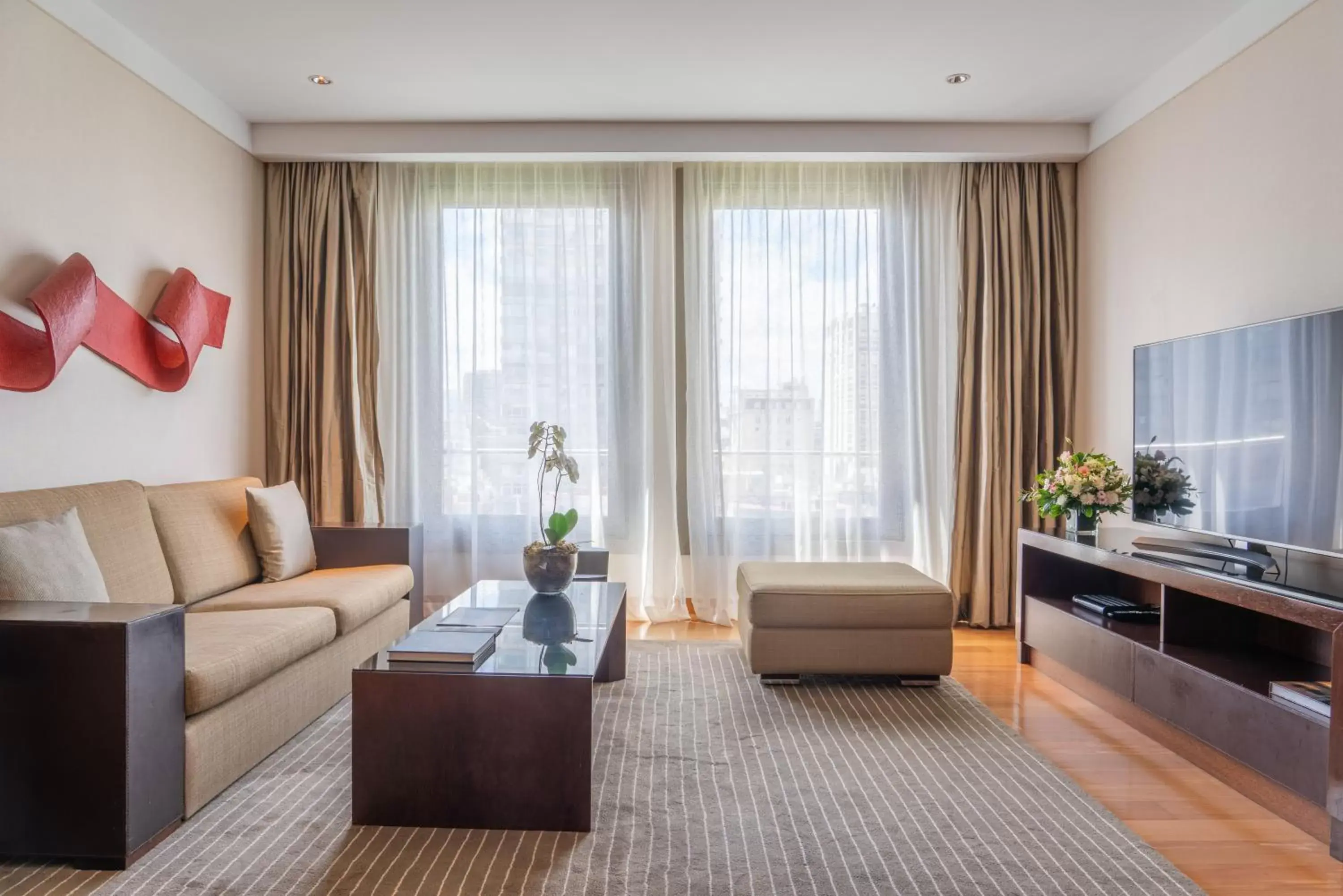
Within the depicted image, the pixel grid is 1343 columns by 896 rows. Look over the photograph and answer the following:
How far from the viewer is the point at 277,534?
3.58 meters

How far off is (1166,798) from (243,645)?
2.67 m

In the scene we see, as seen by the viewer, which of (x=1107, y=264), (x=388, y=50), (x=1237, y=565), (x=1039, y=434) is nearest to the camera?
(x=1237, y=565)

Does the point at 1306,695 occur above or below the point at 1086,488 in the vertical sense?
below

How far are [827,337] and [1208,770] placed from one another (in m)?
2.74

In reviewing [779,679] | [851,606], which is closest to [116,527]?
→ [779,679]

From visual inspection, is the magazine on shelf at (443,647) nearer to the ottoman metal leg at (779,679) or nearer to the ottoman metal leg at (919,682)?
the ottoman metal leg at (779,679)

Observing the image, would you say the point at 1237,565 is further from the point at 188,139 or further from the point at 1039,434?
the point at 188,139

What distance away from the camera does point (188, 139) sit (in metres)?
3.85

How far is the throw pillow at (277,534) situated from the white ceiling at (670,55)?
189 centimetres

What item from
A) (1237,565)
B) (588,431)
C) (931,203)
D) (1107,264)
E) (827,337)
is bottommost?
(1237,565)

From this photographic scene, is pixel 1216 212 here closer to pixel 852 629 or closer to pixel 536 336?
pixel 852 629

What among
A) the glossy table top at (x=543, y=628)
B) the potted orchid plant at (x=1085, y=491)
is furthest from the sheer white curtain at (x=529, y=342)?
the potted orchid plant at (x=1085, y=491)

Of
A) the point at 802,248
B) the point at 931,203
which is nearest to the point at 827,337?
the point at 802,248

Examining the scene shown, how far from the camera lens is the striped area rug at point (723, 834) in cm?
189
